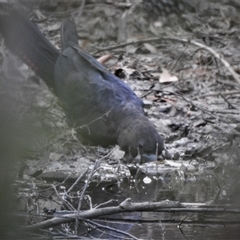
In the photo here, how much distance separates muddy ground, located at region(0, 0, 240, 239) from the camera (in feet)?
18.3

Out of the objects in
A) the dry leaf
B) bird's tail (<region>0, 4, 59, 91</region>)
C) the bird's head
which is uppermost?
bird's tail (<region>0, 4, 59, 91</region>)

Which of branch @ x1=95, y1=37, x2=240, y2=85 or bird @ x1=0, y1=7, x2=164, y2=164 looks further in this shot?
branch @ x1=95, y1=37, x2=240, y2=85

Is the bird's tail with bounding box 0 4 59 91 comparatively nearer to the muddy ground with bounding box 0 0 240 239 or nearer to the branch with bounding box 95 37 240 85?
the muddy ground with bounding box 0 0 240 239

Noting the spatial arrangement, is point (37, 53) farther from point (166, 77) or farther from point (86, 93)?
point (166, 77)

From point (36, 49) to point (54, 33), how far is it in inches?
93.8

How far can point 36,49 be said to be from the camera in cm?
724

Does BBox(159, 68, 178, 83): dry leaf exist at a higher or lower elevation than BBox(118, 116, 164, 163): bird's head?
lower

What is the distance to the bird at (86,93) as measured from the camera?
6.50m

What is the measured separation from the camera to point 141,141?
6203 mm

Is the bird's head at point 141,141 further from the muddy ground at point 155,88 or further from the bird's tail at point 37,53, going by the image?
the bird's tail at point 37,53

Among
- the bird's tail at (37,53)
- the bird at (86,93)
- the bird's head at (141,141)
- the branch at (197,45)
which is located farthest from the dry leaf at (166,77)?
the bird's head at (141,141)

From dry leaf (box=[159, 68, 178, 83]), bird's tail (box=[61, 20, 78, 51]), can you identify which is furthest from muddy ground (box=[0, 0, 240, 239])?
bird's tail (box=[61, 20, 78, 51])

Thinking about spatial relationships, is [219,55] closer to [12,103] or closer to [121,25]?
[121,25]

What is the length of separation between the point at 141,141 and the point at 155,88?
234 centimetres
